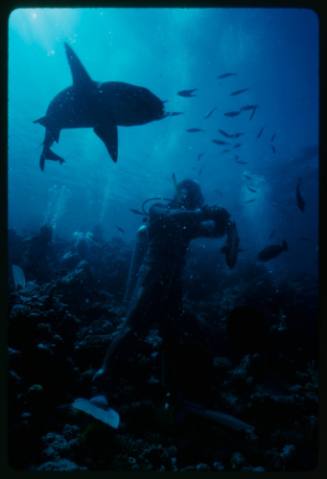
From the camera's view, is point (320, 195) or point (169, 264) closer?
point (320, 195)

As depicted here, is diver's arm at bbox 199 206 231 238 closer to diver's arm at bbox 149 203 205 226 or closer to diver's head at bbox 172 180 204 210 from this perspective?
diver's arm at bbox 149 203 205 226

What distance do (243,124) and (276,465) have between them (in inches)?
1043

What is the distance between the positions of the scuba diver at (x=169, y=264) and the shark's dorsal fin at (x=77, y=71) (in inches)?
71.6

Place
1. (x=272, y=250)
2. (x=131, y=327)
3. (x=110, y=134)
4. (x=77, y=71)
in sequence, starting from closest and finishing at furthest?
(x=131, y=327) < (x=77, y=71) < (x=110, y=134) < (x=272, y=250)

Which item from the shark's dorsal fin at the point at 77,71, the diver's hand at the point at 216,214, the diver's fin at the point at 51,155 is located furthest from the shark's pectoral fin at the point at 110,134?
the diver's hand at the point at 216,214

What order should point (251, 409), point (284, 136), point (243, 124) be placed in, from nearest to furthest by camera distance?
1. point (251, 409)
2. point (284, 136)
3. point (243, 124)

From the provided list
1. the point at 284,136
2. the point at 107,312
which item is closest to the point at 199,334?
the point at 107,312

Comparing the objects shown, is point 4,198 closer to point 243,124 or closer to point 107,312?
point 107,312

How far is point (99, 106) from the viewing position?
156 inches

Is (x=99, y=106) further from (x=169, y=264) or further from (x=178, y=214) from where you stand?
(x=169, y=264)

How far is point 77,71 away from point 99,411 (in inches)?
149

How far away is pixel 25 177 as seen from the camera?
56750 millimetres

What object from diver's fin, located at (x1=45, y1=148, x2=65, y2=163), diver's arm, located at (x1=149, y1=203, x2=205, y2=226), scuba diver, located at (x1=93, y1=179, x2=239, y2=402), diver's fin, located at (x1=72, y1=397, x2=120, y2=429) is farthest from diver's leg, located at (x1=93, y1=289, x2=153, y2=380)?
diver's fin, located at (x1=45, y1=148, x2=65, y2=163)

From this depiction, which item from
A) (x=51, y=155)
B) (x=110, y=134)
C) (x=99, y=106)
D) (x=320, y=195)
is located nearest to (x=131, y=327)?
(x=320, y=195)
